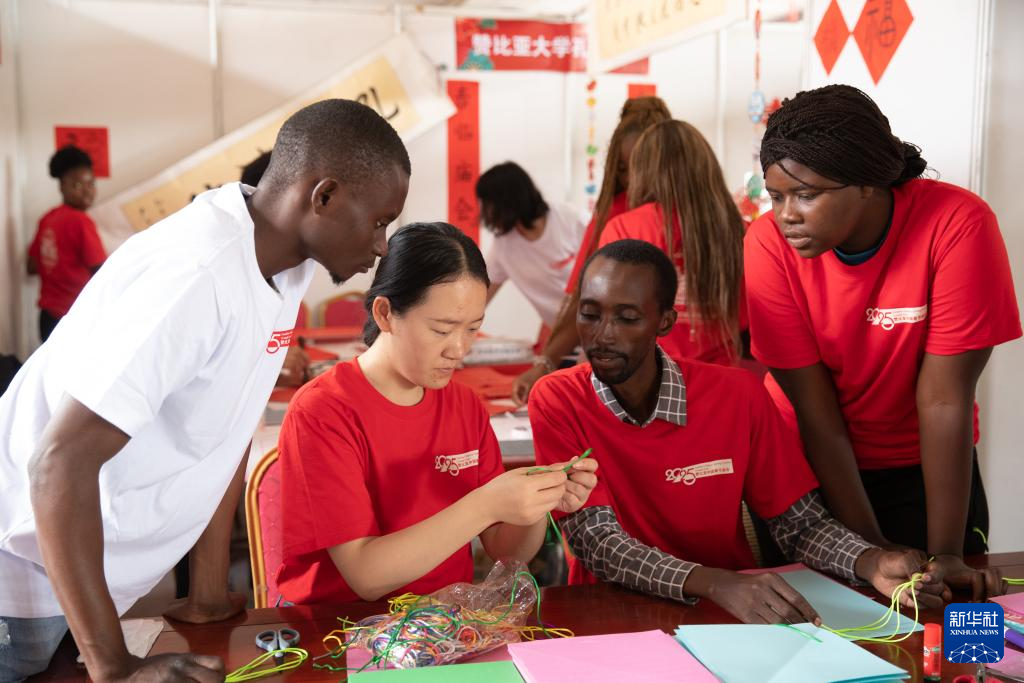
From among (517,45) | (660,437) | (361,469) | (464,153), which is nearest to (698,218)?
(660,437)

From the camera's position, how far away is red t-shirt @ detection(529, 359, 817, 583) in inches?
65.6

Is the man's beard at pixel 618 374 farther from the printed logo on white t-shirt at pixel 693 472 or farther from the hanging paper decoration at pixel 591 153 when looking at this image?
the hanging paper decoration at pixel 591 153

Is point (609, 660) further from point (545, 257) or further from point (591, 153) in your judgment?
point (591, 153)

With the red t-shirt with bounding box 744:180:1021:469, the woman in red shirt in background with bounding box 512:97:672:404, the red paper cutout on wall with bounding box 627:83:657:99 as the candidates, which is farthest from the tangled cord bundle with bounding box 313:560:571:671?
the red paper cutout on wall with bounding box 627:83:657:99

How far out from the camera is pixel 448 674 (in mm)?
1062

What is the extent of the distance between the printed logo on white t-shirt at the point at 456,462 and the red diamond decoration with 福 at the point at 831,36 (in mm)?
1392

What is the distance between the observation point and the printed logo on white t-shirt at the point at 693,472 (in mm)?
1666

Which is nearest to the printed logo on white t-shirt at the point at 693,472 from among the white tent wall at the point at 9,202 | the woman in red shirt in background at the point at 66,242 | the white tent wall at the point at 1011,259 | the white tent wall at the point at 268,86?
the white tent wall at the point at 1011,259

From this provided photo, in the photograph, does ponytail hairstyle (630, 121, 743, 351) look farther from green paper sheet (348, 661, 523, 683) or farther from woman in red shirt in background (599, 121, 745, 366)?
green paper sheet (348, 661, 523, 683)

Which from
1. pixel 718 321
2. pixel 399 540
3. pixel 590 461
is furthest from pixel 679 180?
pixel 399 540

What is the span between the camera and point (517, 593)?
1.26 metres

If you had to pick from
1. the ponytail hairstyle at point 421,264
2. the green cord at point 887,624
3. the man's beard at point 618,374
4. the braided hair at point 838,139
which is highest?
the braided hair at point 838,139

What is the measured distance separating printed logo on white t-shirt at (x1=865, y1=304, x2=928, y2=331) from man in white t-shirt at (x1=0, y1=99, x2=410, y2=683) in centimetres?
88

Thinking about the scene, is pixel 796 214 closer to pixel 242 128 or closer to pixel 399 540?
pixel 399 540
